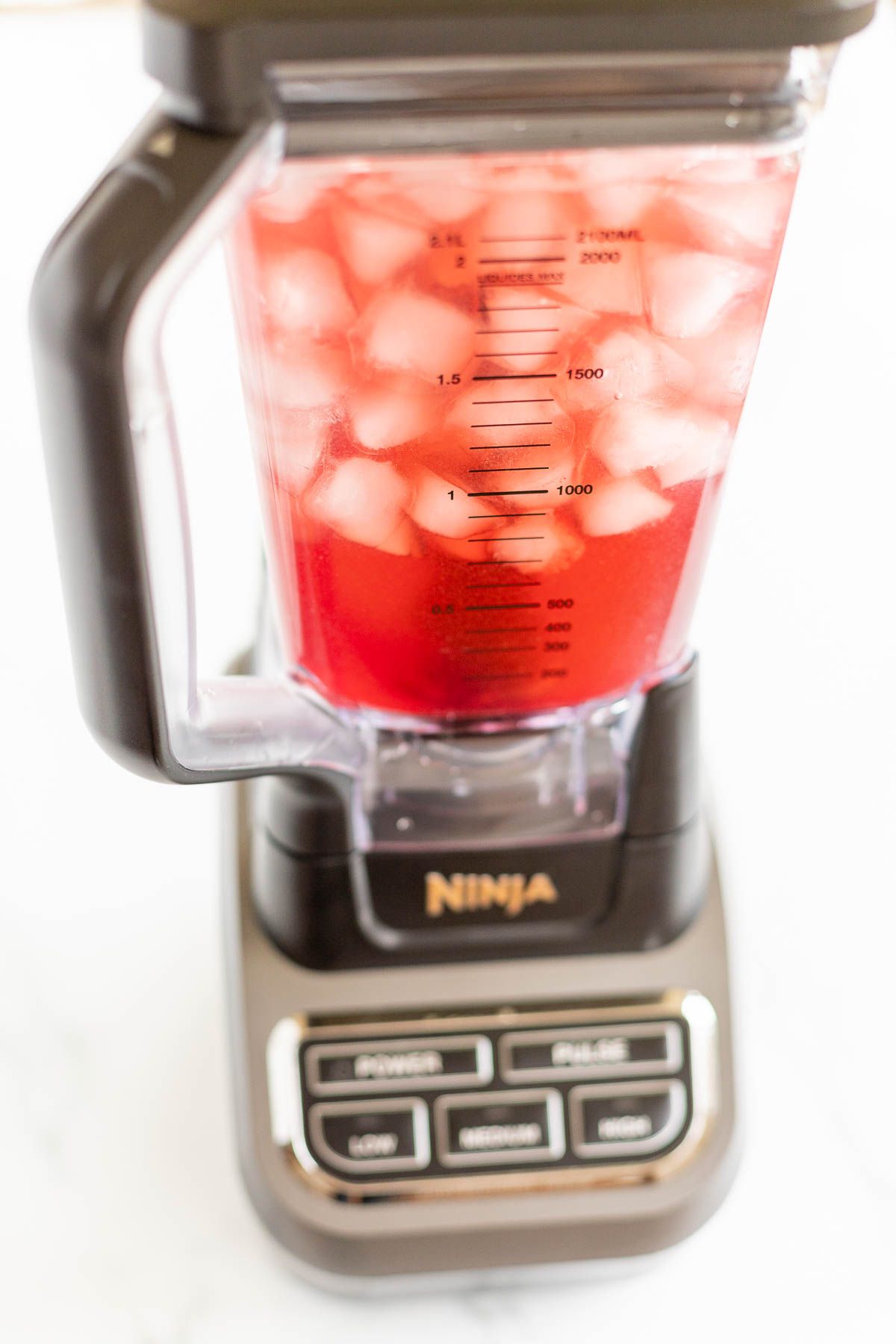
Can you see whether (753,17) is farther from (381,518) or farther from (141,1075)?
(141,1075)

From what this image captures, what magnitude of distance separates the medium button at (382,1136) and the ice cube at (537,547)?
0.24 m

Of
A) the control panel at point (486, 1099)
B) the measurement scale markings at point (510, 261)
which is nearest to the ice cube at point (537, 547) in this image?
the measurement scale markings at point (510, 261)

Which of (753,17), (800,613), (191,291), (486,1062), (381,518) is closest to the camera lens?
(753,17)

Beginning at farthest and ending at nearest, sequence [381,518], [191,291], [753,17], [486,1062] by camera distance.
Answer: [191,291]
[486,1062]
[381,518]
[753,17]

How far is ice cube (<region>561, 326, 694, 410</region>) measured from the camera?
0.45 metres

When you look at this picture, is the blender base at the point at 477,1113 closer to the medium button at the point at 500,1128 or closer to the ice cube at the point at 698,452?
the medium button at the point at 500,1128

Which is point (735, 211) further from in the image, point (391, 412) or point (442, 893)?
point (442, 893)

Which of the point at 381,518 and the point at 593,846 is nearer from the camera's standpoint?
the point at 381,518

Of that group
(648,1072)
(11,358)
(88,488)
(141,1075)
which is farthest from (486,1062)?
(11,358)

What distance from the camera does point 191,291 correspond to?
1.01 m

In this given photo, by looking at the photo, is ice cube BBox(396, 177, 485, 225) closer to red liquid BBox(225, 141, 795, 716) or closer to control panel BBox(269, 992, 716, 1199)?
red liquid BBox(225, 141, 795, 716)

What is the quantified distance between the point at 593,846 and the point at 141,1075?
0.82 ft

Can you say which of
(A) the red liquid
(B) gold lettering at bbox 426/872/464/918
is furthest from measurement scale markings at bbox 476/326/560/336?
(B) gold lettering at bbox 426/872/464/918

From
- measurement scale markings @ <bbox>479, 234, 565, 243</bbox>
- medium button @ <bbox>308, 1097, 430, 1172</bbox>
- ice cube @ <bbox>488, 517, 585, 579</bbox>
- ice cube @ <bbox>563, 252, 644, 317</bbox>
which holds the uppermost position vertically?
measurement scale markings @ <bbox>479, 234, 565, 243</bbox>
